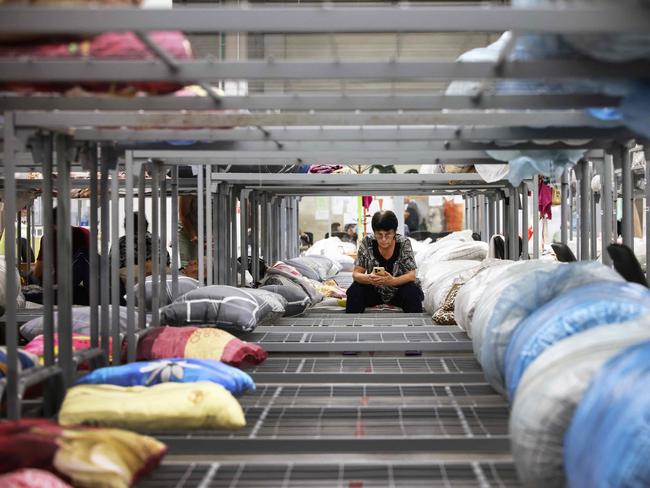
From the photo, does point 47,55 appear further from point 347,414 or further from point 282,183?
point 282,183

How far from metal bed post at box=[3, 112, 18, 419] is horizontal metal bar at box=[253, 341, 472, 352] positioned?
1779 mm

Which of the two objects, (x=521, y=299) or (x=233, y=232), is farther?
(x=233, y=232)

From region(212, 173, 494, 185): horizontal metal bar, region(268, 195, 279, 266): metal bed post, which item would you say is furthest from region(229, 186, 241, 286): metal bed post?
region(268, 195, 279, 266): metal bed post

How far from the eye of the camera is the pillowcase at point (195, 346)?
3.78 metres

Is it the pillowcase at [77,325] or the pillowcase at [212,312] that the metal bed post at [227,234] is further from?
the pillowcase at [77,325]

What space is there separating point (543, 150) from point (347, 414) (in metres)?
1.48

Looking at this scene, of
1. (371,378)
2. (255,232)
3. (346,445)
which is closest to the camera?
(346,445)

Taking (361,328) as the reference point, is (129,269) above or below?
above

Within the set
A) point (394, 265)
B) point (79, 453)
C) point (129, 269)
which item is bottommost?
point (79, 453)

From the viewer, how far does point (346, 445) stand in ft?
8.75

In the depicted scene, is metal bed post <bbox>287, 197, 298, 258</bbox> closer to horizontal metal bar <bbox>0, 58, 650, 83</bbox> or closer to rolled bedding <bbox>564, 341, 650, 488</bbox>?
horizontal metal bar <bbox>0, 58, 650, 83</bbox>

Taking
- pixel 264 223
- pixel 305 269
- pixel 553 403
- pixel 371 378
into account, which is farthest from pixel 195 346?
pixel 264 223

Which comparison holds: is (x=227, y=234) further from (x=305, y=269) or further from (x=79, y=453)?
(x=79, y=453)

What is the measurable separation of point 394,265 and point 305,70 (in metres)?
4.48
